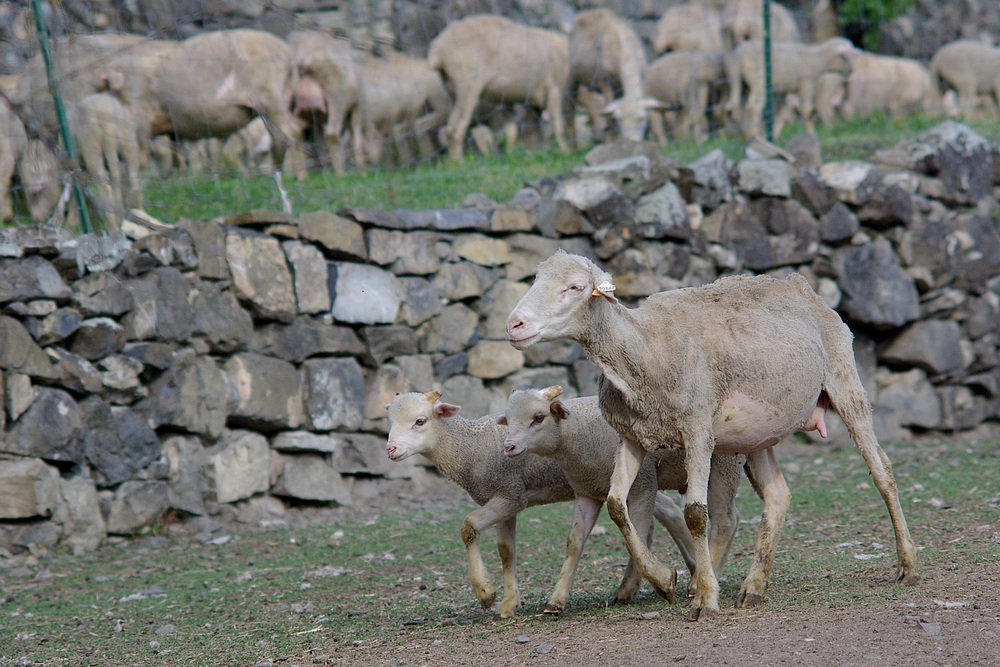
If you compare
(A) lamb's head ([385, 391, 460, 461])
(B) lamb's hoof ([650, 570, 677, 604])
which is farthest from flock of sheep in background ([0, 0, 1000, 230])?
(B) lamb's hoof ([650, 570, 677, 604])

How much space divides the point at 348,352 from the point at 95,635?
11.9ft

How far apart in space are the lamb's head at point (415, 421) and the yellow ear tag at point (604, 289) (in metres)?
1.34

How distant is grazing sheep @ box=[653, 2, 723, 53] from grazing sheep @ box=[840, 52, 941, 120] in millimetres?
1998

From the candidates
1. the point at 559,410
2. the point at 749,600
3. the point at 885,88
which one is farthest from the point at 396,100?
the point at 749,600

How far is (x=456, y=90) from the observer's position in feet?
44.3

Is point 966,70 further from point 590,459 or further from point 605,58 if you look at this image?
point 590,459

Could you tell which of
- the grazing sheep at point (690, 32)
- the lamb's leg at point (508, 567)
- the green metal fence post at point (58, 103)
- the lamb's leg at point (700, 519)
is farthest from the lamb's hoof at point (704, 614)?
the grazing sheep at point (690, 32)

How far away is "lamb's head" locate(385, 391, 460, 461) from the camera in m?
5.54

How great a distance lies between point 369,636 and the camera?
4945mm

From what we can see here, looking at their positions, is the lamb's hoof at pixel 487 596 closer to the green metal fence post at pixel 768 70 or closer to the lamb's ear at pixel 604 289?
the lamb's ear at pixel 604 289

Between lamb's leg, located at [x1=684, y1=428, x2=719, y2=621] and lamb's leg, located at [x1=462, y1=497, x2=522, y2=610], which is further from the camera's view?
lamb's leg, located at [x1=462, y1=497, x2=522, y2=610]

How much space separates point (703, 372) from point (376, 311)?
4452mm

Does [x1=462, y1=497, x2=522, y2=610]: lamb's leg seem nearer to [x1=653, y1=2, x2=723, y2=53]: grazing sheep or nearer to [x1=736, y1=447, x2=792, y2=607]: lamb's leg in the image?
[x1=736, y1=447, x2=792, y2=607]: lamb's leg

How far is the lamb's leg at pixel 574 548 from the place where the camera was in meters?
4.98
